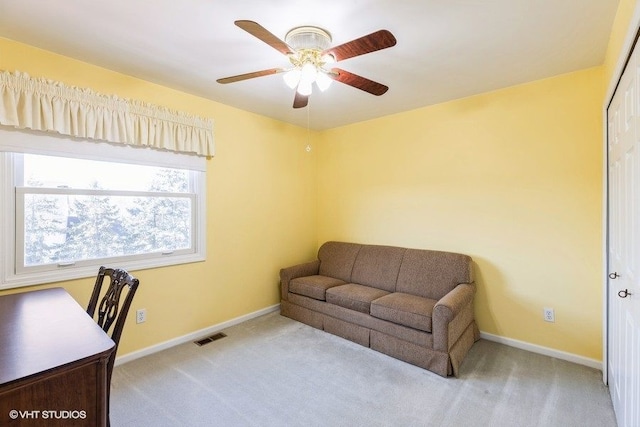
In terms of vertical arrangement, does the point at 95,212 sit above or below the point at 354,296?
above

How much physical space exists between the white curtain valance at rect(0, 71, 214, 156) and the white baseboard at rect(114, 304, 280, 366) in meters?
1.83

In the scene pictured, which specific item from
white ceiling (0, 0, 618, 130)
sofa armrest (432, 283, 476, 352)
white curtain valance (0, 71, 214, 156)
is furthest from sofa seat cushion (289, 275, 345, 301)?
white ceiling (0, 0, 618, 130)

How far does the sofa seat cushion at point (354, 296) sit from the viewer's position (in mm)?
2936

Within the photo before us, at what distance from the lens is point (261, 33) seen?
1.47 meters

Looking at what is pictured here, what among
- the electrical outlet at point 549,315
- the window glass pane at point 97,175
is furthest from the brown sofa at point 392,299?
the window glass pane at point 97,175

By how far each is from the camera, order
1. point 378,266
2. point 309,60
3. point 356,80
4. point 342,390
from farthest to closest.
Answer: point 378,266
point 342,390
point 356,80
point 309,60

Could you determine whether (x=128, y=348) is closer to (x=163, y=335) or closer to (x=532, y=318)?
(x=163, y=335)

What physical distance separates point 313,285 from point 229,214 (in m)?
1.24

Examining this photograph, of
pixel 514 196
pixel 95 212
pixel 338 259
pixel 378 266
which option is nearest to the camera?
pixel 95 212

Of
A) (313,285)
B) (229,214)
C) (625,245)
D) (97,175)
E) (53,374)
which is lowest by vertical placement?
(313,285)

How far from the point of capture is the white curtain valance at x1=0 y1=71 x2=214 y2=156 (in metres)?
2.05

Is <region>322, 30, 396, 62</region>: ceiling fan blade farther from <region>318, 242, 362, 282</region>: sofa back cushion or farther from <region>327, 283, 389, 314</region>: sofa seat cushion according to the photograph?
<region>318, 242, 362, 282</region>: sofa back cushion

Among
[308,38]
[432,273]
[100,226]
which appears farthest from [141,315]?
[432,273]
